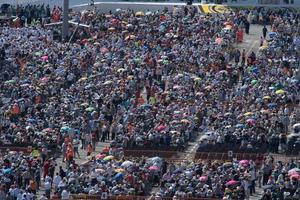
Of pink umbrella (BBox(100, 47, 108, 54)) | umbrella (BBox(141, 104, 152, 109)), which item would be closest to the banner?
pink umbrella (BBox(100, 47, 108, 54))

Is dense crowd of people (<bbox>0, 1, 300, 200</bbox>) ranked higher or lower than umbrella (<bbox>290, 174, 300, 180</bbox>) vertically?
lower

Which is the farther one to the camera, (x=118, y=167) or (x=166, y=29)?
(x=166, y=29)

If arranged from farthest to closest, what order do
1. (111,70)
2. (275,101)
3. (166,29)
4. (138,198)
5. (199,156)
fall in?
(166,29), (111,70), (275,101), (199,156), (138,198)

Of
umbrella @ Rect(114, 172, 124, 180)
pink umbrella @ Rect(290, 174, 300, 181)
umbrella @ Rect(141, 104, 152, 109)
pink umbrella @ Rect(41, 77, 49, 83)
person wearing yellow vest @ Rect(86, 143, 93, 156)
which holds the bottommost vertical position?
person wearing yellow vest @ Rect(86, 143, 93, 156)

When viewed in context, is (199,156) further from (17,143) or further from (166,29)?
(166,29)

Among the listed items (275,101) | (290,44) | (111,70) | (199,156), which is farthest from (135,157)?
(290,44)

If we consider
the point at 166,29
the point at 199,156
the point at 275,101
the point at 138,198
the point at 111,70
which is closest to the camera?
the point at 138,198

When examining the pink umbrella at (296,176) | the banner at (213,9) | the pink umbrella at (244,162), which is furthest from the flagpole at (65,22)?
the pink umbrella at (296,176)

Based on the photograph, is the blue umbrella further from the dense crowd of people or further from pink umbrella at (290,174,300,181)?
pink umbrella at (290,174,300,181)
